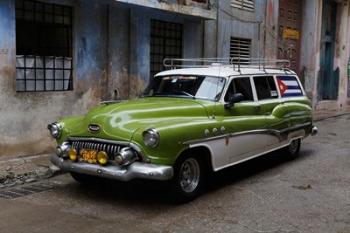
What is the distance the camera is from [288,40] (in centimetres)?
1920

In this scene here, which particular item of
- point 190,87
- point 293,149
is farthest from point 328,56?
point 190,87

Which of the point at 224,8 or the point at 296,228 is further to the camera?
the point at 224,8

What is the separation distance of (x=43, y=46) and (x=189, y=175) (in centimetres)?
540

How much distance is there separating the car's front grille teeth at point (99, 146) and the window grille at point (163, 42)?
624 centimetres

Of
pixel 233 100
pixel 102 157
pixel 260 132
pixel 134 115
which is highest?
pixel 233 100

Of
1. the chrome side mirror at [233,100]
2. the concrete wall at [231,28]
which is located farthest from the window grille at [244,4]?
the chrome side mirror at [233,100]

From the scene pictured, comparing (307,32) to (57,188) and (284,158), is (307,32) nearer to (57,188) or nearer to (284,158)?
(284,158)

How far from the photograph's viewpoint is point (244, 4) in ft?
51.9

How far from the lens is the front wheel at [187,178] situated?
635cm

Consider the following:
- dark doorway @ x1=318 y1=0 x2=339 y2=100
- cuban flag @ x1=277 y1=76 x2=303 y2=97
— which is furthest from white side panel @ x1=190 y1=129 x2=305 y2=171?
dark doorway @ x1=318 y1=0 x2=339 y2=100

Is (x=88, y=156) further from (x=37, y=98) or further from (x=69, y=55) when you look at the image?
(x=69, y=55)

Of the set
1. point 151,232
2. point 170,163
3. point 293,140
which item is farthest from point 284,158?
point 151,232

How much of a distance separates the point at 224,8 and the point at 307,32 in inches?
257

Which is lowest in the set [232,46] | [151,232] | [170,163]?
[151,232]
